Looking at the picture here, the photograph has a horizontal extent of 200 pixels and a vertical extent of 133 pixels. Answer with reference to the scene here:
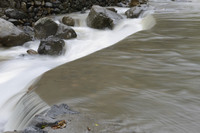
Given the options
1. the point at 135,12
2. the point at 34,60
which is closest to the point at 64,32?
the point at 34,60

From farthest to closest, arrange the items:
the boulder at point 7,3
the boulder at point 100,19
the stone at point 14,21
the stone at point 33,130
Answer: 1. the boulder at point 7,3
2. the stone at point 14,21
3. the boulder at point 100,19
4. the stone at point 33,130

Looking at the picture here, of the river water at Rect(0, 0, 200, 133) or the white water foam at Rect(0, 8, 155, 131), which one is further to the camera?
the white water foam at Rect(0, 8, 155, 131)

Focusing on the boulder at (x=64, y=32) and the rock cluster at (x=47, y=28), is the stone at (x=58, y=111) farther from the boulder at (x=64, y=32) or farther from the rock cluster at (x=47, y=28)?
the boulder at (x=64, y=32)

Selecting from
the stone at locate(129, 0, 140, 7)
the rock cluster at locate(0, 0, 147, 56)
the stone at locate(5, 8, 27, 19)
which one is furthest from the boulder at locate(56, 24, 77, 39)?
the stone at locate(129, 0, 140, 7)

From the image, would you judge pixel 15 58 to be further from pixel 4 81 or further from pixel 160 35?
pixel 160 35

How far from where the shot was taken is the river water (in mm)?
2557

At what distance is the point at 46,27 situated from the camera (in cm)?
765

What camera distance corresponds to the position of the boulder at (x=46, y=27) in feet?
25.0

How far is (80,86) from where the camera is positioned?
3416 millimetres

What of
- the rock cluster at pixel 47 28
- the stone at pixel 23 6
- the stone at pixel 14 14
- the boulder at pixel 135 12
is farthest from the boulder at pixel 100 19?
the stone at pixel 23 6

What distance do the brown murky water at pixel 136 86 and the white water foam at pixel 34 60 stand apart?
0.69 meters

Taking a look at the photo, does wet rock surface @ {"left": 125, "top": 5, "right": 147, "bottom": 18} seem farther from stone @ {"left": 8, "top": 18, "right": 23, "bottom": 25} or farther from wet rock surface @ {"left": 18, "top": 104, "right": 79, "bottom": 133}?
wet rock surface @ {"left": 18, "top": 104, "right": 79, "bottom": 133}

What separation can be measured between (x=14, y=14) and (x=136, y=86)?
7.48m

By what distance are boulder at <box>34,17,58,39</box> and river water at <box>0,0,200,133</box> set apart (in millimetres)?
1565
